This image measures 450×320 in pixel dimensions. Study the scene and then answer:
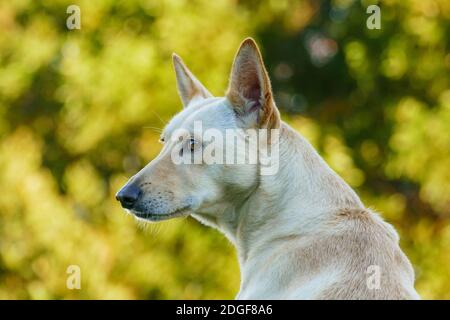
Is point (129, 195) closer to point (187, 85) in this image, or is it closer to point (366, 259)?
point (187, 85)

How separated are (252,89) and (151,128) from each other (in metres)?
6.64

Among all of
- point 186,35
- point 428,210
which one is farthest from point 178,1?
point 428,210

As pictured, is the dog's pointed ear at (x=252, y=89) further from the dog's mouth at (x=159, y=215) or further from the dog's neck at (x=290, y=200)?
the dog's mouth at (x=159, y=215)

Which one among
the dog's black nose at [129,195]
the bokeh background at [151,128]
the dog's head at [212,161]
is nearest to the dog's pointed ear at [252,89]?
the dog's head at [212,161]

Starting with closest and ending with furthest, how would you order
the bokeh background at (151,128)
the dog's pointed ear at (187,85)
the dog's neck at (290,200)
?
the dog's neck at (290,200), the dog's pointed ear at (187,85), the bokeh background at (151,128)

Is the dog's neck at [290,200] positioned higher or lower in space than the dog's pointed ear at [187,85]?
lower

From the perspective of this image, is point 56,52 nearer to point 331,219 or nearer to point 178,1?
point 178,1

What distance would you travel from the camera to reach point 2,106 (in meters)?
13.1

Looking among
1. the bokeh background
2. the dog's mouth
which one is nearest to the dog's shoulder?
the dog's mouth

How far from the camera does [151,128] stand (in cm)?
1105

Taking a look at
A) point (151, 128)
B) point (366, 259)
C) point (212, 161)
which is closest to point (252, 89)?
point (212, 161)

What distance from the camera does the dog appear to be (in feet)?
13.1

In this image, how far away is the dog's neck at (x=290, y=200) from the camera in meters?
4.25

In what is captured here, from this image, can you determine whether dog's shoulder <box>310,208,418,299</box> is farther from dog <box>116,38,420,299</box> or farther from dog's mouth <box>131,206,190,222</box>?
dog's mouth <box>131,206,190,222</box>
